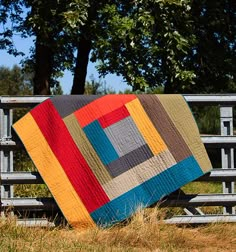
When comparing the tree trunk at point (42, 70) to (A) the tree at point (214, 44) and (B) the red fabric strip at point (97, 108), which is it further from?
(B) the red fabric strip at point (97, 108)

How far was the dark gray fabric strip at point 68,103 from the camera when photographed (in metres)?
5.86

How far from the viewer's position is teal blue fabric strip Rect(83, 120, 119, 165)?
18.8 ft

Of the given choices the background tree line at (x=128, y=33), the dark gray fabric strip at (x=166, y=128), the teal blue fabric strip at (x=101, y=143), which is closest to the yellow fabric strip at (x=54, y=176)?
the teal blue fabric strip at (x=101, y=143)

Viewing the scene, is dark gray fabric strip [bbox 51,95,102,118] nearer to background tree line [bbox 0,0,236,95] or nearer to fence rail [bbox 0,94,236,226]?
fence rail [bbox 0,94,236,226]

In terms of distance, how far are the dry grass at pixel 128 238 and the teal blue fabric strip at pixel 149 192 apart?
104mm

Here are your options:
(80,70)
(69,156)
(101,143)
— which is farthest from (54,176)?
(80,70)

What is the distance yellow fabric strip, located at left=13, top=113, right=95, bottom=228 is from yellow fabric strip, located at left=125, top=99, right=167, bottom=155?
927 millimetres

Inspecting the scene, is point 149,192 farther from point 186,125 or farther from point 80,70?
point 80,70

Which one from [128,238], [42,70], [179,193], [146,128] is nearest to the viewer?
[128,238]

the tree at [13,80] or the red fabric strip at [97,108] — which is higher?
the tree at [13,80]

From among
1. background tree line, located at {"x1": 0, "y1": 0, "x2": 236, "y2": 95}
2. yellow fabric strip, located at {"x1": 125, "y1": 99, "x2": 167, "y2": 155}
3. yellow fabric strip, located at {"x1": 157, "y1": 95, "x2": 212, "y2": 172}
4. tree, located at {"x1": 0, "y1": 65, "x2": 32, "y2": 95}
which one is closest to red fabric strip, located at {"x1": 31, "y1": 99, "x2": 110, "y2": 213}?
yellow fabric strip, located at {"x1": 125, "y1": 99, "x2": 167, "y2": 155}

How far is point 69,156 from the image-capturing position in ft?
18.9

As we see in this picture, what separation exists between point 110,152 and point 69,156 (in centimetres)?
43

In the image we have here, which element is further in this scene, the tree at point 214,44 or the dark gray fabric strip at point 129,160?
the tree at point 214,44
